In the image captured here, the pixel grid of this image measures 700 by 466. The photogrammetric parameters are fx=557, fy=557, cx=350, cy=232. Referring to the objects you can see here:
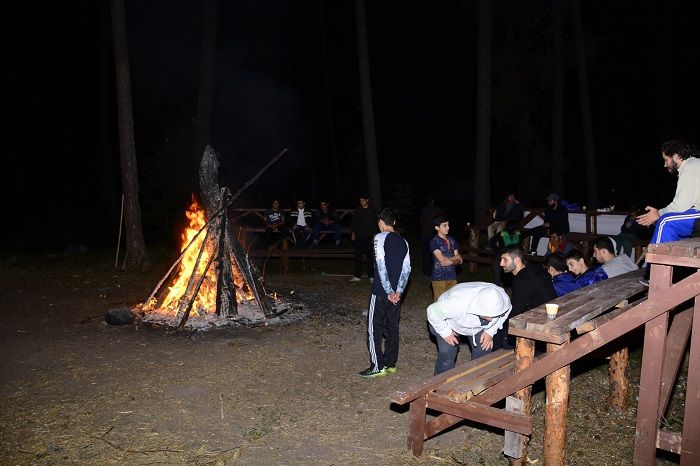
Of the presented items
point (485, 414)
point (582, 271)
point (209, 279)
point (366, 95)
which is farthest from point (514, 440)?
point (366, 95)

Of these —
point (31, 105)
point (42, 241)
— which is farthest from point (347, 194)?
point (31, 105)

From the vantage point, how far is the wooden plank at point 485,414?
4508 mm

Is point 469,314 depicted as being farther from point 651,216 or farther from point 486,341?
point 651,216

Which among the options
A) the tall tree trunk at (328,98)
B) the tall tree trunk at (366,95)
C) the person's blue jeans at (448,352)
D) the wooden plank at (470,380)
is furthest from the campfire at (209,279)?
the tall tree trunk at (328,98)

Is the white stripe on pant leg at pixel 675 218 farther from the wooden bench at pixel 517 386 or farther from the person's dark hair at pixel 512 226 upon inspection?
the person's dark hair at pixel 512 226

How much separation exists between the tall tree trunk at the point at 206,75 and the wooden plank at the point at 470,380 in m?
12.6

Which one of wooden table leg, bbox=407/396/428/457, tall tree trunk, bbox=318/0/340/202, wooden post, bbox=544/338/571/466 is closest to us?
wooden post, bbox=544/338/571/466

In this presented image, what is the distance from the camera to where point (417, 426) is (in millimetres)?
5074

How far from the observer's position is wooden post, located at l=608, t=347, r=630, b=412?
605 centimetres

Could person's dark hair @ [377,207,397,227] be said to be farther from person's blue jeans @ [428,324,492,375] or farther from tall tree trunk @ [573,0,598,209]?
tall tree trunk @ [573,0,598,209]

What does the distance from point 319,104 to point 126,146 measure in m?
19.4

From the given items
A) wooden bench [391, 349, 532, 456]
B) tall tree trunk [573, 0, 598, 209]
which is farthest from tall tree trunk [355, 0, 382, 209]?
wooden bench [391, 349, 532, 456]

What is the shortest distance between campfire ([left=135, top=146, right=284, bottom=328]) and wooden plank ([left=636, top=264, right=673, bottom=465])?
6388 millimetres

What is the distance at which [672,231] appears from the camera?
209 inches
